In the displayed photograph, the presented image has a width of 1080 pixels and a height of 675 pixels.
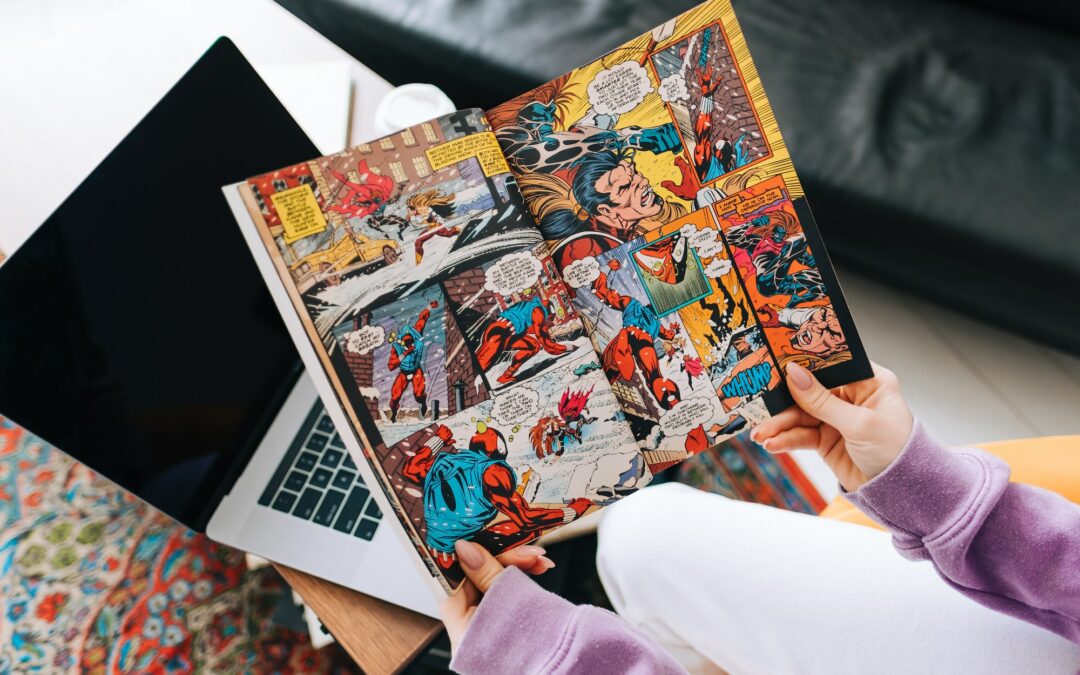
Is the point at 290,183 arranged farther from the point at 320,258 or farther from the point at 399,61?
the point at 399,61

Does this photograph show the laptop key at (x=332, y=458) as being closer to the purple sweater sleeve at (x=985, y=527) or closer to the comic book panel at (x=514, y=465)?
the comic book panel at (x=514, y=465)

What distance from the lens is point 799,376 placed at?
Answer: 61 cm

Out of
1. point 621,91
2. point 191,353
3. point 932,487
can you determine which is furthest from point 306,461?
point 932,487

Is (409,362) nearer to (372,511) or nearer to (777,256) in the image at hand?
(372,511)

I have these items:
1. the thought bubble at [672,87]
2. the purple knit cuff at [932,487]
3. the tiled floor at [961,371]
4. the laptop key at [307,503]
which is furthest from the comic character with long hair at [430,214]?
the tiled floor at [961,371]

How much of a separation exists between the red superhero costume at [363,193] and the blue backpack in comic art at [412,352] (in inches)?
3.9

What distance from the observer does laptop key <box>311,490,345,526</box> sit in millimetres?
690

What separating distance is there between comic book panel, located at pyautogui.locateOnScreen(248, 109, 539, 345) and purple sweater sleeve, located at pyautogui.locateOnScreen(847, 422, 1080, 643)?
43cm

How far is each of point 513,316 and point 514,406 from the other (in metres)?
0.08

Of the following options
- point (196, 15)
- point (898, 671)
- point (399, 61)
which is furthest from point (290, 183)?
point (898, 671)

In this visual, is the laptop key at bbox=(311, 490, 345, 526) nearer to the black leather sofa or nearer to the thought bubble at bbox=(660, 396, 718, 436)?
the thought bubble at bbox=(660, 396, 718, 436)

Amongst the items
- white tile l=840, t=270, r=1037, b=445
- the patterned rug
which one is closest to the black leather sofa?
white tile l=840, t=270, r=1037, b=445
